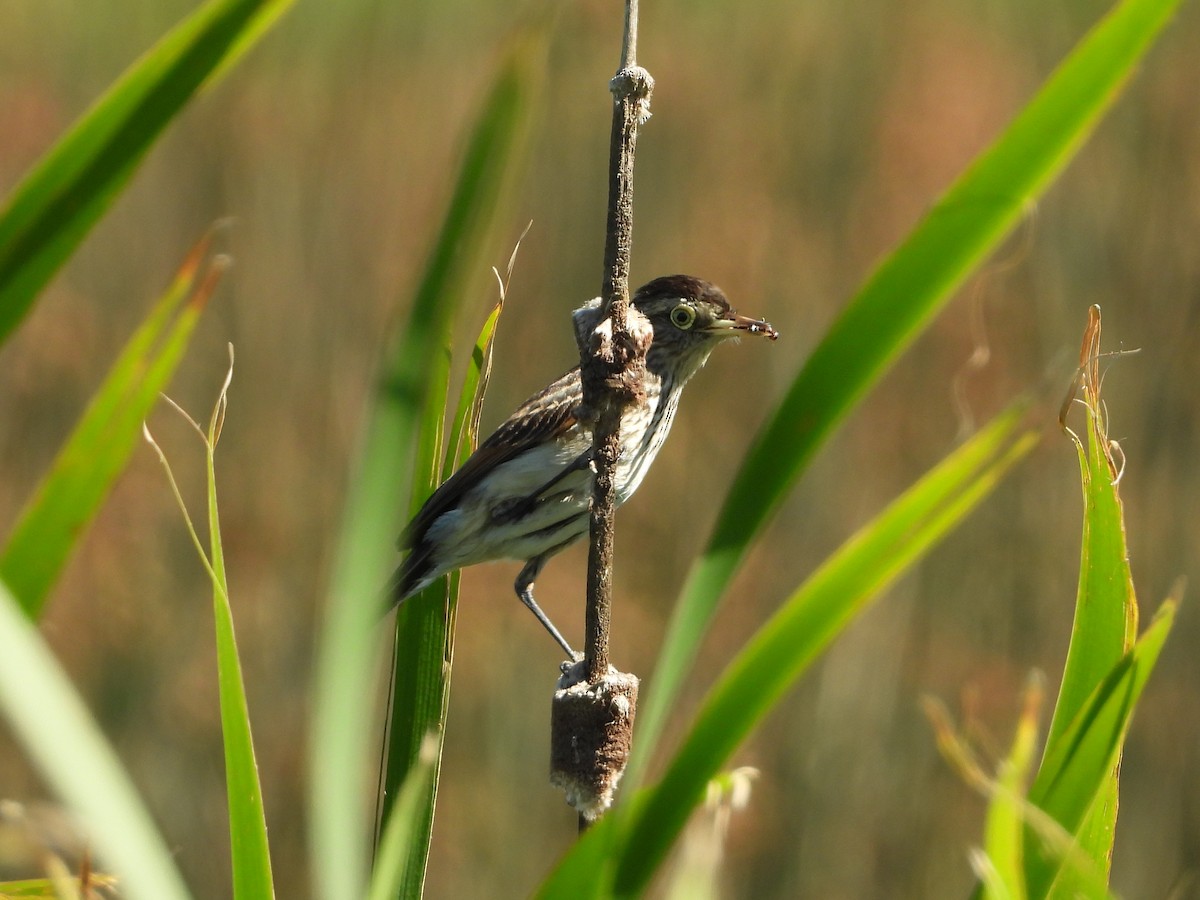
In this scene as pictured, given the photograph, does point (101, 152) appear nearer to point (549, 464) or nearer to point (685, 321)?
point (685, 321)

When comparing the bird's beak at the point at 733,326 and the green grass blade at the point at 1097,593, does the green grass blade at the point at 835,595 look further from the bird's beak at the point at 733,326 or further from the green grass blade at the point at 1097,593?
the bird's beak at the point at 733,326

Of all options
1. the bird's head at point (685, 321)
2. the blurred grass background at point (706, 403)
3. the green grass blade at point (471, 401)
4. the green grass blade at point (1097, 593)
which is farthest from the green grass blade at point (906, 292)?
the blurred grass background at point (706, 403)

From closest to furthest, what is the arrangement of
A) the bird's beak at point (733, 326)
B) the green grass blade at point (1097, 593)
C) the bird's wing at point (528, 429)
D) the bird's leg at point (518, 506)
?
the green grass blade at point (1097, 593) → the bird's beak at point (733, 326) → the bird's leg at point (518, 506) → the bird's wing at point (528, 429)

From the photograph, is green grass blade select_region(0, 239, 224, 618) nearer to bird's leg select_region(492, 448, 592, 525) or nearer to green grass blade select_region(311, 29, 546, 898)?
green grass blade select_region(311, 29, 546, 898)

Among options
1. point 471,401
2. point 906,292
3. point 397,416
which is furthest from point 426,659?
point 906,292

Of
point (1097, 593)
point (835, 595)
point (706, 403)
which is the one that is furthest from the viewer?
point (706, 403)

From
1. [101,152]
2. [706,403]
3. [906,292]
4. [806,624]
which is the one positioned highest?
Answer: [706,403]
